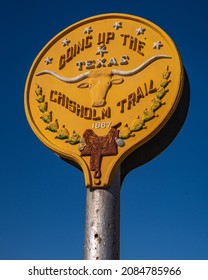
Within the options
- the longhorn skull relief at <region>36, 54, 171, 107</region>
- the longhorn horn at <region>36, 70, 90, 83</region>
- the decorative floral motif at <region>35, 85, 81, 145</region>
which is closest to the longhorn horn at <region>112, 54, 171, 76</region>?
the longhorn skull relief at <region>36, 54, 171, 107</region>

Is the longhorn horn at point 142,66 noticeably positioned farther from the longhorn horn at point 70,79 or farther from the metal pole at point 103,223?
the metal pole at point 103,223

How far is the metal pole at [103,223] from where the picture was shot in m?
8.17

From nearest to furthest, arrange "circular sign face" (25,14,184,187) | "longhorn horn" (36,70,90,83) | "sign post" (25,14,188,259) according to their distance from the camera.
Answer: "sign post" (25,14,188,259) → "circular sign face" (25,14,184,187) → "longhorn horn" (36,70,90,83)

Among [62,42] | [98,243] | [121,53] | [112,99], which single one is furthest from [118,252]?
[62,42]

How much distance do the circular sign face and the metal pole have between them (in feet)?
0.64

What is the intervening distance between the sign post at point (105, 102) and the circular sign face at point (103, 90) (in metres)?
0.02

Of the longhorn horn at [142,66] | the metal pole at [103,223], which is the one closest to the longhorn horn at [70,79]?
the longhorn horn at [142,66]

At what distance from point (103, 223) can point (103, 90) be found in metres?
2.37

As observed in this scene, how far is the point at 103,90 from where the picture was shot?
933 cm

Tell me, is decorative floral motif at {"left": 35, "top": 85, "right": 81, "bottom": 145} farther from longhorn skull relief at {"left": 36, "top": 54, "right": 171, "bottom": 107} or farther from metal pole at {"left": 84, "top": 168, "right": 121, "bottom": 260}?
metal pole at {"left": 84, "top": 168, "right": 121, "bottom": 260}

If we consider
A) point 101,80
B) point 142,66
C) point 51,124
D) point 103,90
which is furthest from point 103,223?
point 142,66

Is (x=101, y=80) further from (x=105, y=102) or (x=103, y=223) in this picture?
(x=103, y=223)

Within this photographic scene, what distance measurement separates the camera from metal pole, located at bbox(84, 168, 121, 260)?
26.8ft
